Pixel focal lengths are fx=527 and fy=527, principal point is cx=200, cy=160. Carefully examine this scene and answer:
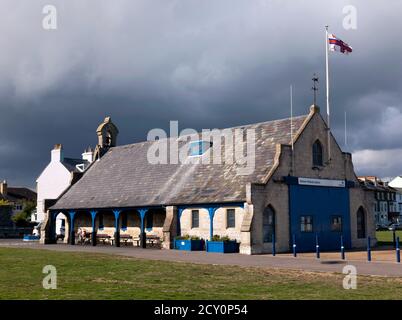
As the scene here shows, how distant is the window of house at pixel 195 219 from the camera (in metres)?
34.9

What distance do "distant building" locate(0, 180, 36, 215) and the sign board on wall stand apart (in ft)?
245

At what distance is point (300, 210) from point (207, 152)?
915 cm

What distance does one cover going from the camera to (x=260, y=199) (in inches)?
1242

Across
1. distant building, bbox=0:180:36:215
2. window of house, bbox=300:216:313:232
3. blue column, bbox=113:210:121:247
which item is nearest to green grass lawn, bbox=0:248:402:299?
window of house, bbox=300:216:313:232

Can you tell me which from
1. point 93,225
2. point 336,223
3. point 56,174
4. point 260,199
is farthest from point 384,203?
point 260,199

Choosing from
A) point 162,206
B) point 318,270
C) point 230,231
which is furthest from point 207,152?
point 318,270

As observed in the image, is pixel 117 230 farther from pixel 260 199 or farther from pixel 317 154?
pixel 317 154

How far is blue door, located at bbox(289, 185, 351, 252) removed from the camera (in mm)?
33844

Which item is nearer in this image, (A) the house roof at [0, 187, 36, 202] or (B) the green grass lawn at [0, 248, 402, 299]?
(B) the green grass lawn at [0, 248, 402, 299]

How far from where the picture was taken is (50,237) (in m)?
45.1

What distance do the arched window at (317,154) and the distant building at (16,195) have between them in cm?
7480

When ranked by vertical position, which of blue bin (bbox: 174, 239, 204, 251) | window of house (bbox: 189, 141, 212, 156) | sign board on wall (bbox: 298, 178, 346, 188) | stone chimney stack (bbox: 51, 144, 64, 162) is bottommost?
blue bin (bbox: 174, 239, 204, 251)

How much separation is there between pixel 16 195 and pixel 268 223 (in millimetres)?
95197

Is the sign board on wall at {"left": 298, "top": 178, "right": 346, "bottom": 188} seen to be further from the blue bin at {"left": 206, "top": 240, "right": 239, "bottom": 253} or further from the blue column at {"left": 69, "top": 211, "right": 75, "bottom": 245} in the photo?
the blue column at {"left": 69, "top": 211, "right": 75, "bottom": 245}
